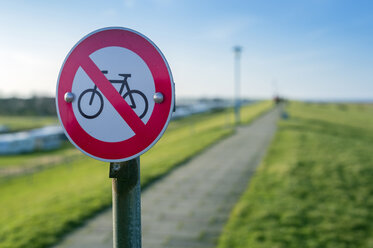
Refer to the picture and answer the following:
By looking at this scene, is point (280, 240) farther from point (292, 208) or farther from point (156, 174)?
point (156, 174)

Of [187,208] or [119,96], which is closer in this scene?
[119,96]

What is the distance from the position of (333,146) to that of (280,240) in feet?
35.0

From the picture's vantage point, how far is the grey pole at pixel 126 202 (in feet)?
5.37

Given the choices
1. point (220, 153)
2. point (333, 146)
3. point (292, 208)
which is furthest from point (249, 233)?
point (333, 146)

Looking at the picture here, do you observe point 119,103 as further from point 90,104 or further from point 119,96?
point 90,104

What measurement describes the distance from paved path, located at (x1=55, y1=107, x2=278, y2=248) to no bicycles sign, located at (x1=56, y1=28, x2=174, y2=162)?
3565 millimetres

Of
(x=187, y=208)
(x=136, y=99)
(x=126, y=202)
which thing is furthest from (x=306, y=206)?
(x=136, y=99)

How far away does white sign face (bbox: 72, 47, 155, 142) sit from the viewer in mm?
1574

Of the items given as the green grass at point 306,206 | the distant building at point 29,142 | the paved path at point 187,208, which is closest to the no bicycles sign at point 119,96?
the paved path at point 187,208

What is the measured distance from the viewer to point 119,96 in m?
1.58

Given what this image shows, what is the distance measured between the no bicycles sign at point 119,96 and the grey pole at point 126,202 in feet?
0.26

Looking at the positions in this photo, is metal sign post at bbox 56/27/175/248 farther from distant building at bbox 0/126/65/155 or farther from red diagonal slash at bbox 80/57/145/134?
distant building at bbox 0/126/65/155

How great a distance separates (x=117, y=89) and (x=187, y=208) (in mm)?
5212

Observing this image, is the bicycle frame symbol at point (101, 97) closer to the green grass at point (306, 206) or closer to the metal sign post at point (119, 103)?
the metal sign post at point (119, 103)
